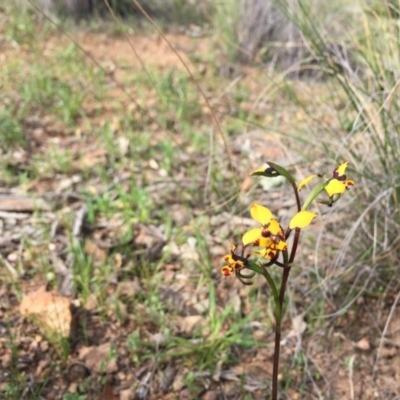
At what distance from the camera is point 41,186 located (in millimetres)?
2305

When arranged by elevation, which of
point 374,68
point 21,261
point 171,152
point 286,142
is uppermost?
point 374,68

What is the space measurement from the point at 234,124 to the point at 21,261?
1.42 metres

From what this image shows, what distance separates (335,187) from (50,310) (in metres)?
1.10

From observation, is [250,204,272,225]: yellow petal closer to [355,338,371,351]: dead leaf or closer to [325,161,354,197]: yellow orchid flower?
[325,161,354,197]: yellow orchid flower

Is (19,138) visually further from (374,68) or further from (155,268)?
(374,68)

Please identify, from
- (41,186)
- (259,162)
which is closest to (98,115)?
(41,186)

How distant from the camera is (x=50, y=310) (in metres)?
1.63

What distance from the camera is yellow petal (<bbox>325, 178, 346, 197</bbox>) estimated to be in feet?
2.89

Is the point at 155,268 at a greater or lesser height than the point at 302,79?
lesser

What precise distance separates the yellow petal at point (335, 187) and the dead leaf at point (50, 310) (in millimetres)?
1011

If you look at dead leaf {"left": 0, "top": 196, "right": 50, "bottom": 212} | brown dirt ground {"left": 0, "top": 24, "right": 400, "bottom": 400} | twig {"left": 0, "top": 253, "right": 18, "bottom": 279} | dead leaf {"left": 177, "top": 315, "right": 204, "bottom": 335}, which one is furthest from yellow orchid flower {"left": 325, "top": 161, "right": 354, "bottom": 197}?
dead leaf {"left": 0, "top": 196, "right": 50, "bottom": 212}

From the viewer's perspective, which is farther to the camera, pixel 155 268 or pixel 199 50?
pixel 199 50

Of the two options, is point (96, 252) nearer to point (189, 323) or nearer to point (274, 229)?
point (189, 323)

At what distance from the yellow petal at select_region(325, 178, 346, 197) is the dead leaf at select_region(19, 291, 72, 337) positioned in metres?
1.01
